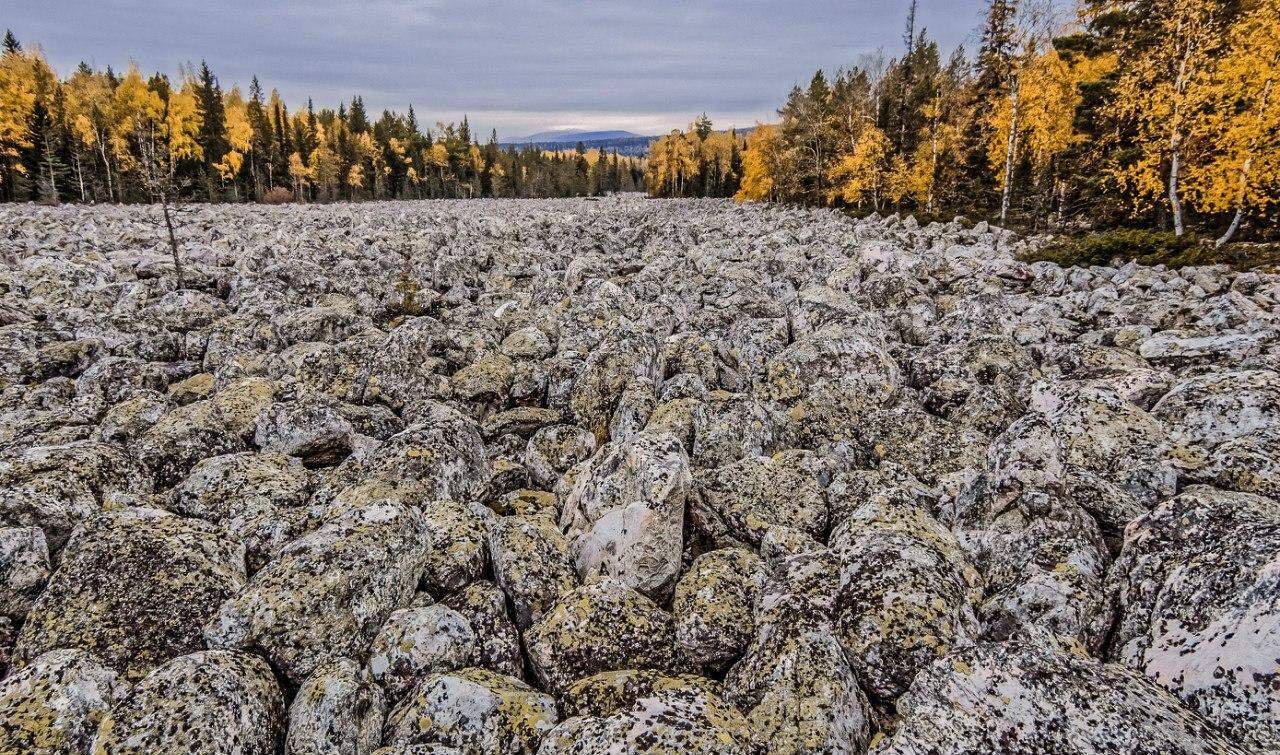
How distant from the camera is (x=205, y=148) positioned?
7638cm

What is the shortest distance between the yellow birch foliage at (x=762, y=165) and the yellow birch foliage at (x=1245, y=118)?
162 feet

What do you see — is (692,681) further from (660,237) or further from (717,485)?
(660,237)

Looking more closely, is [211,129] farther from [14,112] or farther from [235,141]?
[14,112]

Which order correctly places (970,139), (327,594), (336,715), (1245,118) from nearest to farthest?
(336,715), (327,594), (1245,118), (970,139)

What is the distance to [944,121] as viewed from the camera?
4197 cm

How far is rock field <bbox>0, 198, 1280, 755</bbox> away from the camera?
13.2 feet

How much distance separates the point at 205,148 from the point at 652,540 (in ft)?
313

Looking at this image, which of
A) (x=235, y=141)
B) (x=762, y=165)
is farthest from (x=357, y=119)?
(x=762, y=165)

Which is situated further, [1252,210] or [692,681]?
[1252,210]

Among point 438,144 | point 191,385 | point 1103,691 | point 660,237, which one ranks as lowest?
point 1103,691

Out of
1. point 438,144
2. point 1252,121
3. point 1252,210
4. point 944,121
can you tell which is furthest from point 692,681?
point 438,144

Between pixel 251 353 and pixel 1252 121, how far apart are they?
29.3 metres

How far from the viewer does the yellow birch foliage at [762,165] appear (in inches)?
2811

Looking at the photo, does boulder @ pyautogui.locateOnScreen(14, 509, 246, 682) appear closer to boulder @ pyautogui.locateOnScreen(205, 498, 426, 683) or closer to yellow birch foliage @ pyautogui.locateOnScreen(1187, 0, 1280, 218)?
boulder @ pyautogui.locateOnScreen(205, 498, 426, 683)
